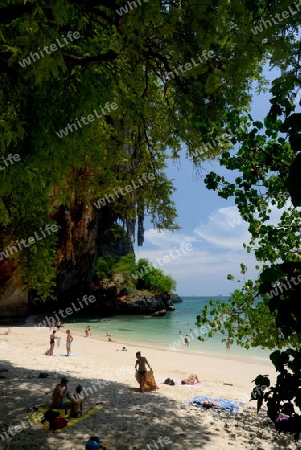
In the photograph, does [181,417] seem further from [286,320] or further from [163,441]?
[286,320]

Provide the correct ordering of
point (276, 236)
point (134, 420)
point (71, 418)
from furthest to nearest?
point (134, 420) → point (71, 418) → point (276, 236)

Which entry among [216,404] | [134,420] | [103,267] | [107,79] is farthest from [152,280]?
[107,79]

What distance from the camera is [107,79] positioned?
6.49 m

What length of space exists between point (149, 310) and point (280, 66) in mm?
67433

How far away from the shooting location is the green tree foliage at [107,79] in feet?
11.9

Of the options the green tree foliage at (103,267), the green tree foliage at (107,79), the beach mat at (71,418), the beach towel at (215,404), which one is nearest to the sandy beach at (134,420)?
the beach mat at (71,418)

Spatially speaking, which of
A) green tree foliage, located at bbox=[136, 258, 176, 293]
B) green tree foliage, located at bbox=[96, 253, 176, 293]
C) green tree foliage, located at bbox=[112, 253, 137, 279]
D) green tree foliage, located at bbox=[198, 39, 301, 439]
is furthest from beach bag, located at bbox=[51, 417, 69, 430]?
green tree foliage, located at bbox=[136, 258, 176, 293]

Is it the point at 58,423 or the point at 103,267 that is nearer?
the point at 58,423

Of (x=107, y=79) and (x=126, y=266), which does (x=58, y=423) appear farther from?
(x=126, y=266)

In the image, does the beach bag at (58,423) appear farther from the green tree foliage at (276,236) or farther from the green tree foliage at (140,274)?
the green tree foliage at (140,274)

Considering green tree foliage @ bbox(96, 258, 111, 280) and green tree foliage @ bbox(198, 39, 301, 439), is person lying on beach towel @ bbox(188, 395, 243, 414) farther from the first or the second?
green tree foliage @ bbox(96, 258, 111, 280)

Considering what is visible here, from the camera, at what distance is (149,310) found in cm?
6806

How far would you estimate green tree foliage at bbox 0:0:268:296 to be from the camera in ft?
11.9

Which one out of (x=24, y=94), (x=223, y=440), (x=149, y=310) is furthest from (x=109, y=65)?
(x=149, y=310)
